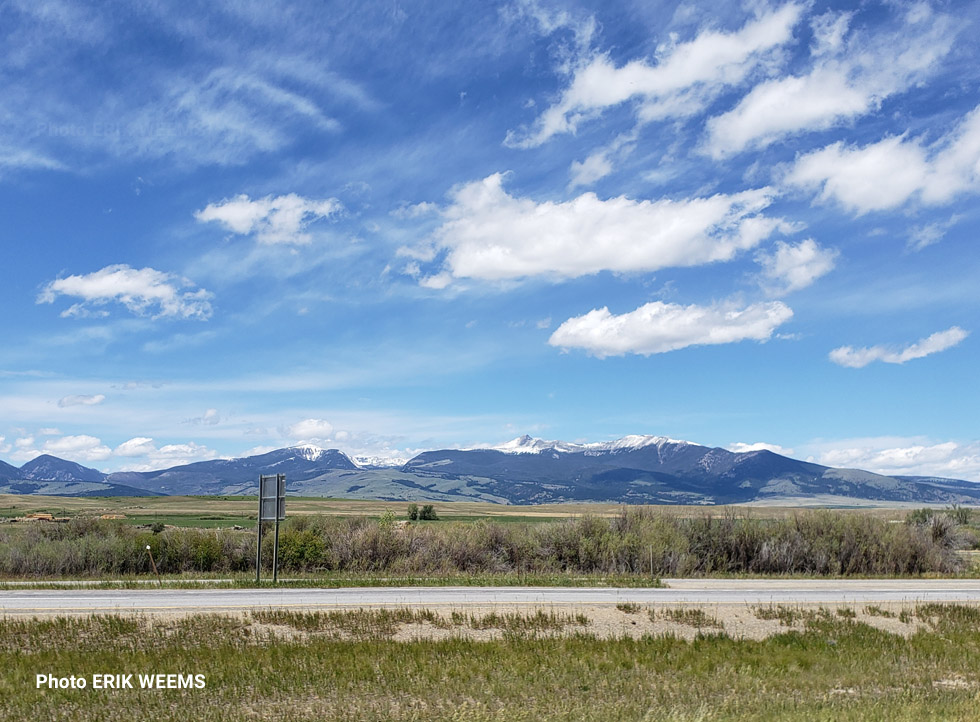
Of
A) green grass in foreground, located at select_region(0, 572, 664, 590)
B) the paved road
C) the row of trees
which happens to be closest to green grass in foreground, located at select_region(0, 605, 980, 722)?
the paved road

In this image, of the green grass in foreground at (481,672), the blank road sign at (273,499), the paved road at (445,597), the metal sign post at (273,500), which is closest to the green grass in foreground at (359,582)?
the paved road at (445,597)

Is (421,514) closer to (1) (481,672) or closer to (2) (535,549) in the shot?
(2) (535,549)

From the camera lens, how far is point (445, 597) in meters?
24.2

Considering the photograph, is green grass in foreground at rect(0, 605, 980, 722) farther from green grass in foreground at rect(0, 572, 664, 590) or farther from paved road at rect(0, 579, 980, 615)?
green grass in foreground at rect(0, 572, 664, 590)

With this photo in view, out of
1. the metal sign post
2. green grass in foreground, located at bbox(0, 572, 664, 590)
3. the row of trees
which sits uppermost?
the metal sign post

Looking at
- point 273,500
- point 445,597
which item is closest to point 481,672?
point 445,597

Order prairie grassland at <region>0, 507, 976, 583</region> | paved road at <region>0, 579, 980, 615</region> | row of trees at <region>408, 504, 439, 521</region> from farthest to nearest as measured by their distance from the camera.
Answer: row of trees at <region>408, 504, 439, 521</region>, prairie grassland at <region>0, 507, 976, 583</region>, paved road at <region>0, 579, 980, 615</region>

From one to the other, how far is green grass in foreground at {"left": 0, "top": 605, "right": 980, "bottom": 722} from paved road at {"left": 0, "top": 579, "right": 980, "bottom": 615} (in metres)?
3.16

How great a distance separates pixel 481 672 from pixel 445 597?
30.7ft

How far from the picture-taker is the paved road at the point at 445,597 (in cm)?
2159

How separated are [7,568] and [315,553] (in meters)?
13.0

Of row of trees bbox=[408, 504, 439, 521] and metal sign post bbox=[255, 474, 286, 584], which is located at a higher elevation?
metal sign post bbox=[255, 474, 286, 584]

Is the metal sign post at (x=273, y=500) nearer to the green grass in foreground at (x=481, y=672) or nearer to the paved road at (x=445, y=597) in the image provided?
the paved road at (x=445, y=597)

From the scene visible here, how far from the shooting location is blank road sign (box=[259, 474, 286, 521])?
27859mm
